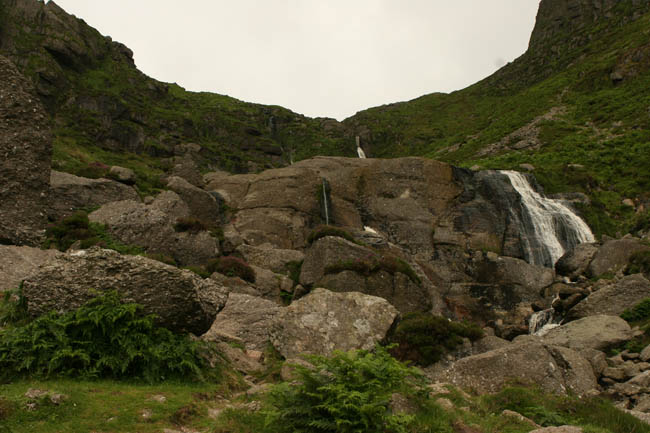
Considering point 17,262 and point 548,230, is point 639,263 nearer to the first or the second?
point 548,230

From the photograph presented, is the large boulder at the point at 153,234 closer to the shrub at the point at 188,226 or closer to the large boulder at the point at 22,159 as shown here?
the shrub at the point at 188,226

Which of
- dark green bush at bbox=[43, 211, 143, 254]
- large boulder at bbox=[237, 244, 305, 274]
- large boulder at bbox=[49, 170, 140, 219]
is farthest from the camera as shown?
large boulder at bbox=[237, 244, 305, 274]

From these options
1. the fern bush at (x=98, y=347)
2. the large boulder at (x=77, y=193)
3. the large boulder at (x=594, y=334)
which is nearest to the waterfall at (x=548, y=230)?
the large boulder at (x=594, y=334)

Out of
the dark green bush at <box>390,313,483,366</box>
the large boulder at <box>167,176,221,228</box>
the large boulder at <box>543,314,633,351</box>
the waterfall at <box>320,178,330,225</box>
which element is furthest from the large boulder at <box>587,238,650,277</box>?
the large boulder at <box>167,176,221,228</box>

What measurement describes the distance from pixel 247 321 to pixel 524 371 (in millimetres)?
8249

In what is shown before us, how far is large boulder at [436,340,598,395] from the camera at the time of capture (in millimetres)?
12109

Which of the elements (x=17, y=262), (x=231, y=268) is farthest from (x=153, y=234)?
(x=17, y=262)

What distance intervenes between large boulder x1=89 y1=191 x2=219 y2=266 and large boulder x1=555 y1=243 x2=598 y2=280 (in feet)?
82.1

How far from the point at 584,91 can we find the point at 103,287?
322 feet

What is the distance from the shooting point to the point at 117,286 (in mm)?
9031

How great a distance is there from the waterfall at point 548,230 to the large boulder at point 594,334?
2085 centimetres

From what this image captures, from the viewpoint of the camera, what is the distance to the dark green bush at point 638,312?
65.2 ft

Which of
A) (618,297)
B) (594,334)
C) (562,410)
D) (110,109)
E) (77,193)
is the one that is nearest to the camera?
(562,410)

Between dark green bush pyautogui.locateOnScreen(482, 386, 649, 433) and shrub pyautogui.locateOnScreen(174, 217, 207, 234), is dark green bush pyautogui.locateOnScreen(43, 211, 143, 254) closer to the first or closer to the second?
shrub pyautogui.locateOnScreen(174, 217, 207, 234)
